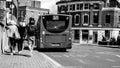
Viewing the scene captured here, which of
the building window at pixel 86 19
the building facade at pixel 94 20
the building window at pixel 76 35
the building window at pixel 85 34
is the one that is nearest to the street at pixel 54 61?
the building facade at pixel 94 20

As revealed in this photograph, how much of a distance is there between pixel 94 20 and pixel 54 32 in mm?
45617

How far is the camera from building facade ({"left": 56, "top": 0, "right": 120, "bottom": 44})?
67.1 m

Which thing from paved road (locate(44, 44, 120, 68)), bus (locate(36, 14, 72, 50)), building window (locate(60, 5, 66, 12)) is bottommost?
paved road (locate(44, 44, 120, 68))

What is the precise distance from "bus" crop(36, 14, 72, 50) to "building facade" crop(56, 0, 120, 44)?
1717 inches

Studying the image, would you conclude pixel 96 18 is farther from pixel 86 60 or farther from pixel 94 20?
pixel 86 60

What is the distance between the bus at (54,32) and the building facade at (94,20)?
4362 centimetres

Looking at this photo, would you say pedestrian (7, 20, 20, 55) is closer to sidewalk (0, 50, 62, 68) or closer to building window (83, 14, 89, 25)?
sidewalk (0, 50, 62, 68)

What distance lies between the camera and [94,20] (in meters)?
68.6

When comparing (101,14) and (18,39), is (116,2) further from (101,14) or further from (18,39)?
(18,39)

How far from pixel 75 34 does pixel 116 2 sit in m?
12.3

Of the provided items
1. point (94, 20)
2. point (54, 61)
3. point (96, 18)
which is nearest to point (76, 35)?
point (94, 20)

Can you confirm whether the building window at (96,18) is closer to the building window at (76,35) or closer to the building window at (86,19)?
the building window at (86,19)

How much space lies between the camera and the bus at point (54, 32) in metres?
23.9

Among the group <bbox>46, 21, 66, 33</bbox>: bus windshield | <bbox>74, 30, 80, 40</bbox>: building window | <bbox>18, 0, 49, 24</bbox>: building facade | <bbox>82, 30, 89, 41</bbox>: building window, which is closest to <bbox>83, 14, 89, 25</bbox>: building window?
<bbox>82, 30, 89, 41</bbox>: building window
